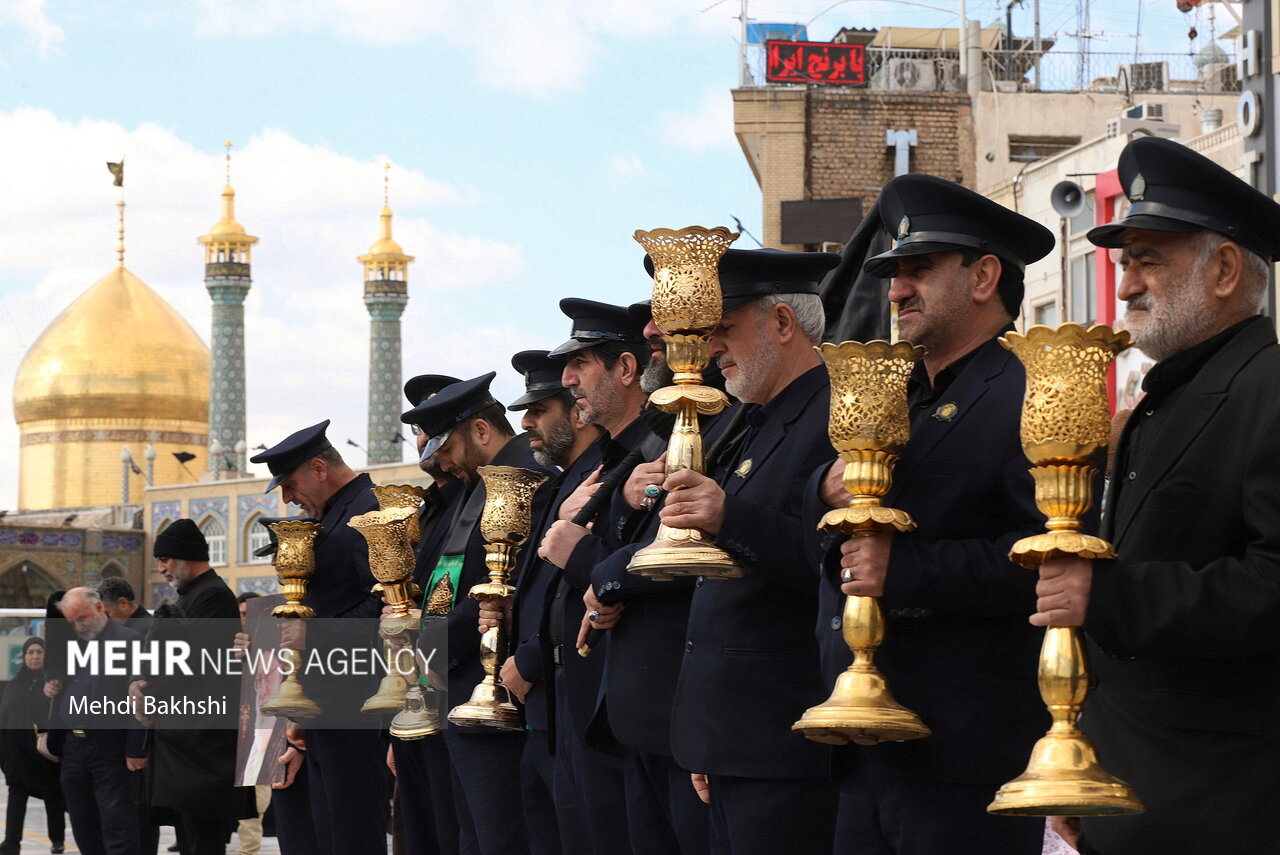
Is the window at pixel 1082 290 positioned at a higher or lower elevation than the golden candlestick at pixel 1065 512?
higher

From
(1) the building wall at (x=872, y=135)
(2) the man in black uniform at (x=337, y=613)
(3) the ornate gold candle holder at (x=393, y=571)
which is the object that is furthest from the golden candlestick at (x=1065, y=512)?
(1) the building wall at (x=872, y=135)

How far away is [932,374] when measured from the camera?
151 inches

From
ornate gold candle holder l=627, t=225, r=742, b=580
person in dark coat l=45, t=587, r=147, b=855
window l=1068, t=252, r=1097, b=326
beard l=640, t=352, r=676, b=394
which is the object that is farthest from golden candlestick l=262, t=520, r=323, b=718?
window l=1068, t=252, r=1097, b=326

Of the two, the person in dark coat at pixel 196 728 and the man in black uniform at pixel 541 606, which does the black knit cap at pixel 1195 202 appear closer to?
the man in black uniform at pixel 541 606

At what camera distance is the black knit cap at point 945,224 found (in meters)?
3.71

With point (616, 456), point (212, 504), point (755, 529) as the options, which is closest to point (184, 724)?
point (616, 456)

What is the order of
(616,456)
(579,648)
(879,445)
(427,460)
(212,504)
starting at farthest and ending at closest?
(212,504) → (427,460) → (616,456) → (579,648) → (879,445)

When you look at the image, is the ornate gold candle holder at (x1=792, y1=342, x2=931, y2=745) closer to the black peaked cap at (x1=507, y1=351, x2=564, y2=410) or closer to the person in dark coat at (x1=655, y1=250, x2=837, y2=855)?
the person in dark coat at (x1=655, y1=250, x2=837, y2=855)

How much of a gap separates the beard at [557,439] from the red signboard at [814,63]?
2854cm

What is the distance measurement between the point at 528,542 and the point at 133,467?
57.1 m

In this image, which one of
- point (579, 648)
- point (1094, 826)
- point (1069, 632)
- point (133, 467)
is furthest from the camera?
point (133, 467)

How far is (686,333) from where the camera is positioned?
4102 mm

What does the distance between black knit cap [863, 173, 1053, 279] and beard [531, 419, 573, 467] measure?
8.49ft

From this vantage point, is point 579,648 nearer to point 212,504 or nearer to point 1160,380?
point 1160,380
